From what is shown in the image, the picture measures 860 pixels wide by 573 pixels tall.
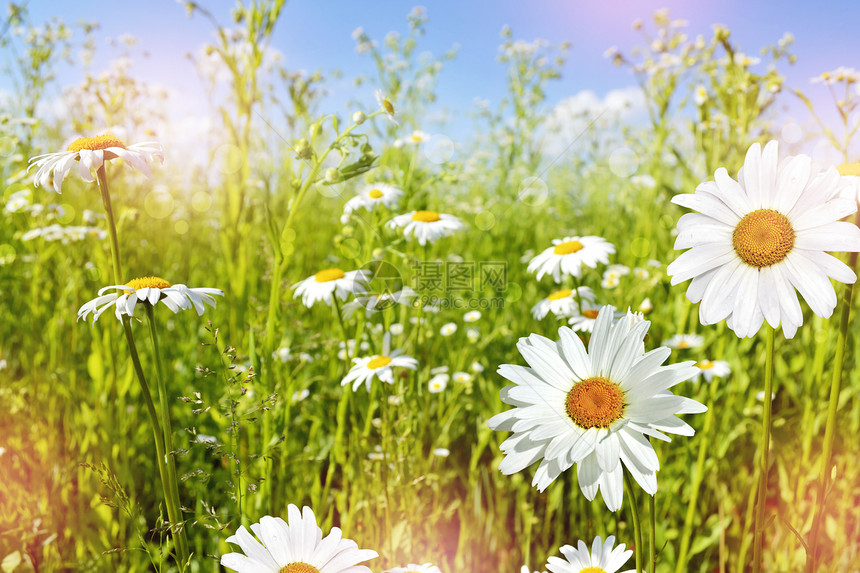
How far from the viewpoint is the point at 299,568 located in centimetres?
75

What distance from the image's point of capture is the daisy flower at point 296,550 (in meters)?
0.74

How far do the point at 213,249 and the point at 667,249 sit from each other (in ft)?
11.1

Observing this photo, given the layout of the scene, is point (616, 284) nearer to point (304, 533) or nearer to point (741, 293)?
point (741, 293)

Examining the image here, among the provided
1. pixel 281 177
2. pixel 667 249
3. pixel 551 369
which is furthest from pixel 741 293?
pixel 281 177

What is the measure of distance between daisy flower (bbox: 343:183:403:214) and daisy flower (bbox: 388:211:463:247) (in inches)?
4.1

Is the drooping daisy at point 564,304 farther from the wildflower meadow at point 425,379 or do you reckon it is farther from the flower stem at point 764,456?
the flower stem at point 764,456

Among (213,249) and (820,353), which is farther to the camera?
(213,249)

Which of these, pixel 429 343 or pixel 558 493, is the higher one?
pixel 429 343

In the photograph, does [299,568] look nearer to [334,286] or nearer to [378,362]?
[378,362]

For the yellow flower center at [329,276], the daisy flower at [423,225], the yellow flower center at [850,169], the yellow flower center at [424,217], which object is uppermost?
the yellow flower center at [424,217]

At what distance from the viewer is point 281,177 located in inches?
150

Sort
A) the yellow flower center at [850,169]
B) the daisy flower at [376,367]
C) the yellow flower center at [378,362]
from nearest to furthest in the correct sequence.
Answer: the yellow flower center at [850,169] → the daisy flower at [376,367] → the yellow flower center at [378,362]

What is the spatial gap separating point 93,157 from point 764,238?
1174mm

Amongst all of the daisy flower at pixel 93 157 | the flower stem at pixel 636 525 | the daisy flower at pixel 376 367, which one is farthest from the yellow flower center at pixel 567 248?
the daisy flower at pixel 93 157
